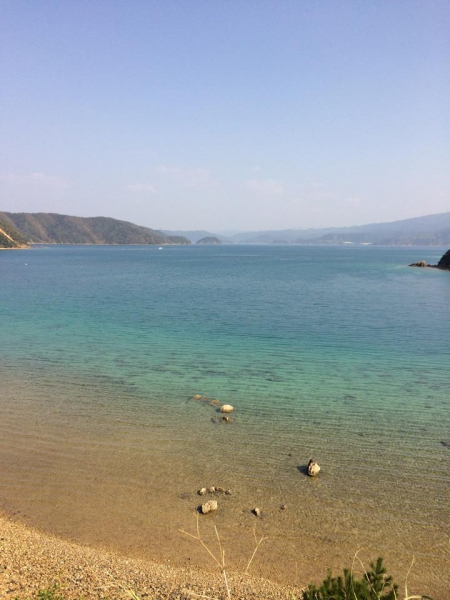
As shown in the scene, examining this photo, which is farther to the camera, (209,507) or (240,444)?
(240,444)

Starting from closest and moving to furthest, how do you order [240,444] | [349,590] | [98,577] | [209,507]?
[349,590] → [98,577] → [209,507] → [240,444]

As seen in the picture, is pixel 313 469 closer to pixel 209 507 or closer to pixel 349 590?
pixel 209 507

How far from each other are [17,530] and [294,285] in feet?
229

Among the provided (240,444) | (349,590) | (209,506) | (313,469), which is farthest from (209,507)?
(349,590)

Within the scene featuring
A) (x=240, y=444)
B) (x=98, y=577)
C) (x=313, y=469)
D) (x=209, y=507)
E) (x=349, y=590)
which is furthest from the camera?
(x=240, y=444)

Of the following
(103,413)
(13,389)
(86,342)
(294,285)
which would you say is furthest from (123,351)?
(294,285)

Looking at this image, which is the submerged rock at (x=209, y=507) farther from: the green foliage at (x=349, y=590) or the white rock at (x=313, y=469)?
the green foliage at (x=349, y=590)

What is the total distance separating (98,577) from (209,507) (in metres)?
3.89

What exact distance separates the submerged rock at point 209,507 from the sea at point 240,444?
18 cm

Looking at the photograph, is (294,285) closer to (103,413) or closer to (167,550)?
(103,413)

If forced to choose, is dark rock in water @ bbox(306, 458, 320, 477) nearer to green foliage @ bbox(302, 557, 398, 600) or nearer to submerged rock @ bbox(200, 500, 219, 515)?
submerged rock @ bbox(200, 500, 219, 515)

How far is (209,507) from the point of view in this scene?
12195 millimetres

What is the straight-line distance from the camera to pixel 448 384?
22969 millimetres

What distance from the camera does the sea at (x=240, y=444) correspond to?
11.1m
